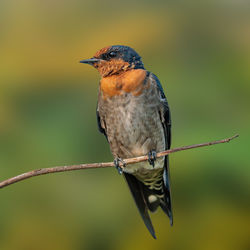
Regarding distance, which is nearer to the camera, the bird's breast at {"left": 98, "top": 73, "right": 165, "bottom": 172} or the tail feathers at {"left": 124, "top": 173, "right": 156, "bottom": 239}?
the bird's breast at {"left": 98, "top": 73, "right": 165, "bottom": 172}

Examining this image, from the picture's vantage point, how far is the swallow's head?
2564mm

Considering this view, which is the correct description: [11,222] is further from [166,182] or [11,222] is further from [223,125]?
[223,125]

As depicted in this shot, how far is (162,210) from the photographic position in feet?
9.65

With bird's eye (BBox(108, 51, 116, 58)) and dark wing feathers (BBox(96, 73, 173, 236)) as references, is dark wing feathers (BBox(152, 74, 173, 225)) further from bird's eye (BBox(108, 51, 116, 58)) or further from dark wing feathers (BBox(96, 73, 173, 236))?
bird's eye (BBox(108, 51, 116, 58))

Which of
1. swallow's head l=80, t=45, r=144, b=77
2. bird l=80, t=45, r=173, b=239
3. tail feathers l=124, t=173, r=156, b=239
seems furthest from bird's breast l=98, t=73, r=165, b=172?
tail feathers l=124, t=173, r=156, b=239

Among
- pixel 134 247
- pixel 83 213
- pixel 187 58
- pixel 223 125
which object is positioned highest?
pixel 187 58

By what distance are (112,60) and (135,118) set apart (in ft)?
1.08

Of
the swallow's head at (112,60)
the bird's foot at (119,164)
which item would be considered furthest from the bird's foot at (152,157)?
the swallow's head at (112,60)

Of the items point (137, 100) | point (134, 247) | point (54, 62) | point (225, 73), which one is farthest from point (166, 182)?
point (54, 62)

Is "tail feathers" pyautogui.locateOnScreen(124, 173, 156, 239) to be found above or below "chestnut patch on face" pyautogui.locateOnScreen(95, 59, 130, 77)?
below

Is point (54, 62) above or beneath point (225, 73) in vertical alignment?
above

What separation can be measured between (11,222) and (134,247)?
0.77 metres

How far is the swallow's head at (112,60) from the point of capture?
101 inches

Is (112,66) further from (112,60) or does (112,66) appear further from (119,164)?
(119,164)
